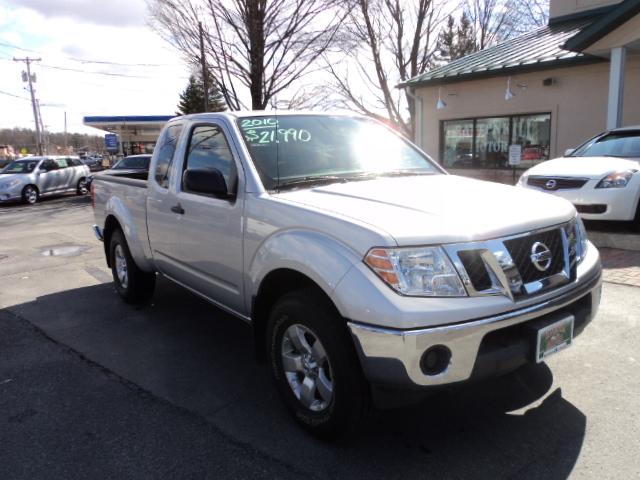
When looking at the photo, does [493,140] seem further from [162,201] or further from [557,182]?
[162,201]

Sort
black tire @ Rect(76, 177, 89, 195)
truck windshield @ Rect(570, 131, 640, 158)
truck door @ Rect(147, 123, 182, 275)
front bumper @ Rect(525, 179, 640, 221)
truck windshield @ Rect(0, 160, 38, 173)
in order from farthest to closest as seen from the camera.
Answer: black tire @ Rect(76, 177, 89, 195) < truck windshield @ Rect(0, 160, 38, 173) < truck windshield @ Rect(570, 131, 640, 158) < front bumper @ Rect(525, 179, 640, 221) < truck door @ Rect(147, 123, 182, 275)

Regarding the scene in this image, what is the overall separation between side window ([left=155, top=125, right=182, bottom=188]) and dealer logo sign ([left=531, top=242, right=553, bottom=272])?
9.85 ft

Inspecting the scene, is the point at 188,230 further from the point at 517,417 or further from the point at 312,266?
the point at 517,417

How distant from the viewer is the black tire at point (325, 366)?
260 cm

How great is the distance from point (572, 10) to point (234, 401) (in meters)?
15.3

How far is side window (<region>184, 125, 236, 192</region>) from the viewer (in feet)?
12.1

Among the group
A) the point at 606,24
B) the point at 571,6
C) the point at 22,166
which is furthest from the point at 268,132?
the point at 22,166

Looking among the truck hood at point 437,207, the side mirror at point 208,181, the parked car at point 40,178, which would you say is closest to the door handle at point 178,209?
the side mirror at point 208,181

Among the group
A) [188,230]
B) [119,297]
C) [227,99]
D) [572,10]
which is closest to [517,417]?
[188,230]

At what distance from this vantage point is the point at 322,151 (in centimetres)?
381

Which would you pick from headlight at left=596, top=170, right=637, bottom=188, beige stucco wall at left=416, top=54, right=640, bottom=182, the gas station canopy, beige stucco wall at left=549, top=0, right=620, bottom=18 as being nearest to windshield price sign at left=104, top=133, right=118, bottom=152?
the gas station canopy

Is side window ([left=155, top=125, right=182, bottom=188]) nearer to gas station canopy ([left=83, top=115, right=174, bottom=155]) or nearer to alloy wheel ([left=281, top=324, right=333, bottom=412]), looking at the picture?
alloy wheel ([left=281, top=324, right=333, bottom=412])

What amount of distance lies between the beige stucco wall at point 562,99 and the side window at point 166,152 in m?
10.6

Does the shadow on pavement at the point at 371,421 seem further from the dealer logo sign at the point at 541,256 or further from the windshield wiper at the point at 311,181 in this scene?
the windshield wiper at the point at 311,181
